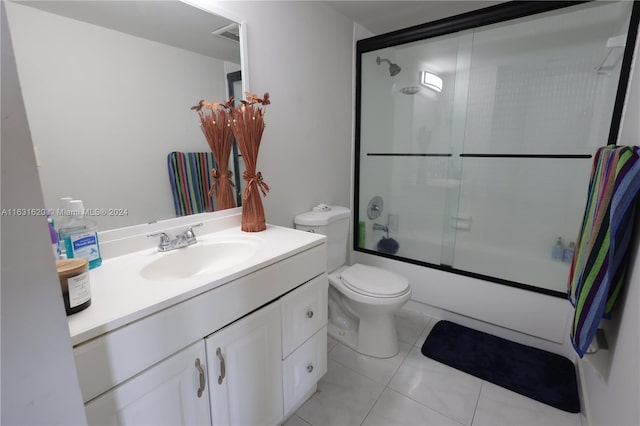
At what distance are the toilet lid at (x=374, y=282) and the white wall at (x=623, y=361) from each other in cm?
81

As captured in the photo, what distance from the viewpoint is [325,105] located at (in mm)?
2021

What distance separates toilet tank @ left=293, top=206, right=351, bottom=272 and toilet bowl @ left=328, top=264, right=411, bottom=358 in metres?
0.10

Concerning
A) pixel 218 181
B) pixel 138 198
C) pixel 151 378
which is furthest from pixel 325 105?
pixel 151 378

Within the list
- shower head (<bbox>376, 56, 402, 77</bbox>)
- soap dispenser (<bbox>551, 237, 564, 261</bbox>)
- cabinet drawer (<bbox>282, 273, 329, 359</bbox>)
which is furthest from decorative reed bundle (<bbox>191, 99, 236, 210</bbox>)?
soap dispenser (<bbox>551, 237, 564, 261</bbox>)

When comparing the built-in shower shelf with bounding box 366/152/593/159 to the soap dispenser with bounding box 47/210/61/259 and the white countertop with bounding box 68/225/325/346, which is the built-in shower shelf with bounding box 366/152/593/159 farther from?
the soap dispenser with bounding box 47/210/61/259

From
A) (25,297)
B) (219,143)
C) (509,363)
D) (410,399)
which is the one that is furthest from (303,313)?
(509,363)

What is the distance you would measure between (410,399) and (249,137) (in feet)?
4.98

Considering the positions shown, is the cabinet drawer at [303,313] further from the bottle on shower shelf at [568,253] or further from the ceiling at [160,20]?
the bottle on shower shelf at [568,253]

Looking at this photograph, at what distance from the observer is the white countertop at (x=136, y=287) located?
688 mm

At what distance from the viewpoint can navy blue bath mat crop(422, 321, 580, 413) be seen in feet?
4.90

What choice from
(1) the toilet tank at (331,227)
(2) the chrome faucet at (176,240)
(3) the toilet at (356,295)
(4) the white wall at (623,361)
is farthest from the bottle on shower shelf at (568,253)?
(2) the chrome faucet at (176,240)

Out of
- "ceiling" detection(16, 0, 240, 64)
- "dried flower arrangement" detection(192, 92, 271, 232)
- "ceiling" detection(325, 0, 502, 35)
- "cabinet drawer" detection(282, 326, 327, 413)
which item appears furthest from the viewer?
"ceiling" detection(325, 0, 502, 35)

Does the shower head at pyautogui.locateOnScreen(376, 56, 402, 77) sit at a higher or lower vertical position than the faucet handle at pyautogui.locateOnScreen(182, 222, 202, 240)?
higher

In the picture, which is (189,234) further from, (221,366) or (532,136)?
(532,136)
